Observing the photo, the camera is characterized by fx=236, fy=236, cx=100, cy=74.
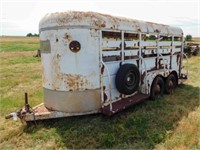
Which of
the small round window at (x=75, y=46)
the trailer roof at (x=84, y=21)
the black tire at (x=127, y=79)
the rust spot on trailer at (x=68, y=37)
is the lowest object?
the black tire at (x=127, y=79)

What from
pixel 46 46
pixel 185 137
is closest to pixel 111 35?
pixel 46 46

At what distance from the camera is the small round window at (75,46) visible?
175 inches

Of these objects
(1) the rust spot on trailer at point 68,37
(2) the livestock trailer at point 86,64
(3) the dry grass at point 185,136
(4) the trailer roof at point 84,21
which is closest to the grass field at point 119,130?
(3) the dry grass at point 185,136

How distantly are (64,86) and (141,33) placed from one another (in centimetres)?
237

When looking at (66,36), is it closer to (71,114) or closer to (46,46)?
(46,46)

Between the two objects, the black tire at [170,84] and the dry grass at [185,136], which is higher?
the black tire at [170,84]

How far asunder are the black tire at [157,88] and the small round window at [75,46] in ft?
8.40

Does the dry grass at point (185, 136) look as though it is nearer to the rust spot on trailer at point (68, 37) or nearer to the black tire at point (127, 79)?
the black tire at point (127, 79)

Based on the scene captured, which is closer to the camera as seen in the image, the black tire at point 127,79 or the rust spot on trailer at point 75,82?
the rust spot on trailer at point 75,82

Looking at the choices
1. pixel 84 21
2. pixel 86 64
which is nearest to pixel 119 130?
pixel 86 64

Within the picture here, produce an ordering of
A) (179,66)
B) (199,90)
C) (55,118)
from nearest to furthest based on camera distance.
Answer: (55,118)
(199,90)
(179,66)

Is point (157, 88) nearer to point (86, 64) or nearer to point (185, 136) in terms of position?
point (185, 136)

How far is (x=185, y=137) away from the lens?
4.21 meters

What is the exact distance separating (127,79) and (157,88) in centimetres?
154
